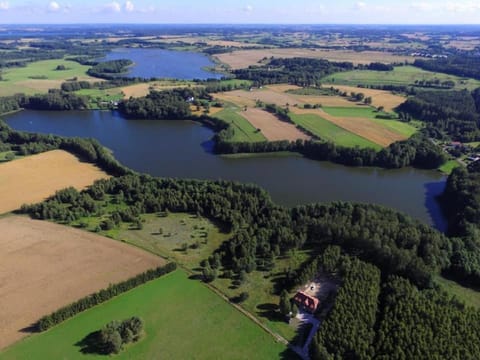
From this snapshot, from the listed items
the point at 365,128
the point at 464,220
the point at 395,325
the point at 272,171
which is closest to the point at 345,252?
the point at 395,325

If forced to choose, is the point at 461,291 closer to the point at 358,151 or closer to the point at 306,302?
the point at 306,302

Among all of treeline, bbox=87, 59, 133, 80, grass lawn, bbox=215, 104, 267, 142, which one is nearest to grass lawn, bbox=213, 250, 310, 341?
grass lawn, bbox=215, 104, 267, 142

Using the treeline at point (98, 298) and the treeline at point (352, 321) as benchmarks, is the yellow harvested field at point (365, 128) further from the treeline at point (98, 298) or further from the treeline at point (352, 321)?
the treeline at point (98, 298)

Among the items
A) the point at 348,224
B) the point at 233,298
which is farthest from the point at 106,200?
the point at 348,224

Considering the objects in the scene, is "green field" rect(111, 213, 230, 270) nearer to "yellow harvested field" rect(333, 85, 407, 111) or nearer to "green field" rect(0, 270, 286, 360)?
"green field" rect(0, 270, 286, 360)

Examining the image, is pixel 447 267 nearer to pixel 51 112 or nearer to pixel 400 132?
pixel 400 132

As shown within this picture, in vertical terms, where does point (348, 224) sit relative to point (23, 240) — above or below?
above

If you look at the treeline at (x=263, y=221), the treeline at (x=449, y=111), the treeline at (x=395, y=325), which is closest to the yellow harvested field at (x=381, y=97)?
the treeline at (x=449, y=111)
